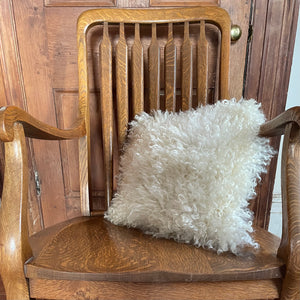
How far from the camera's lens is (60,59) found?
2.77ft

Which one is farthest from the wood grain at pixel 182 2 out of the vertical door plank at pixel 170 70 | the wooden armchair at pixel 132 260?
the wooden armchair at pixel 132 260

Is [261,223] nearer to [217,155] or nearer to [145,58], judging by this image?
[217,155]

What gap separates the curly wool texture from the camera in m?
0.51

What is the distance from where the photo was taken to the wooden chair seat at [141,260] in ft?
1.40

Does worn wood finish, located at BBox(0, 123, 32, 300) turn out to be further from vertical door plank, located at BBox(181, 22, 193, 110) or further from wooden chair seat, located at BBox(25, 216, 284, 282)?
vertical door plank, located at BBox(181, 22, 193, 110)

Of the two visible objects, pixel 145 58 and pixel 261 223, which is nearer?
pixel 145 58

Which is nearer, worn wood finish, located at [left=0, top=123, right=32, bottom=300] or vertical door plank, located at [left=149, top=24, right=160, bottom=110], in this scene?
worn wood finish, located at [left=0, top=123, right=32, bottom=300]

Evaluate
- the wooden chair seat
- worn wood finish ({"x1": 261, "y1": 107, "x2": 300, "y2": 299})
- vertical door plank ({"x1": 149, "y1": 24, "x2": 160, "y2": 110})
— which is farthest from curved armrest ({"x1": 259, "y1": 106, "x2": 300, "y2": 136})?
→ vertical door plank ({"x1": 149, "y1": 24, "x2": 160, "y2": 110})

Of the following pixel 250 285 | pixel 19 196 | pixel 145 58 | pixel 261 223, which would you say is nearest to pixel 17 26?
pixel 145 58

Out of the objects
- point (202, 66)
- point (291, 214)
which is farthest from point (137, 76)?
point (291, 214)

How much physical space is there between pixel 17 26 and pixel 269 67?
81 centimetres

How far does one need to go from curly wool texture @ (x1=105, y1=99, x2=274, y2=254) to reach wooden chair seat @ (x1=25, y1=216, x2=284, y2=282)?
3 cm

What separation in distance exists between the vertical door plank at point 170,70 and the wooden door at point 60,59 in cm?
17

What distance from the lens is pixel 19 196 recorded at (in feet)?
1.45
